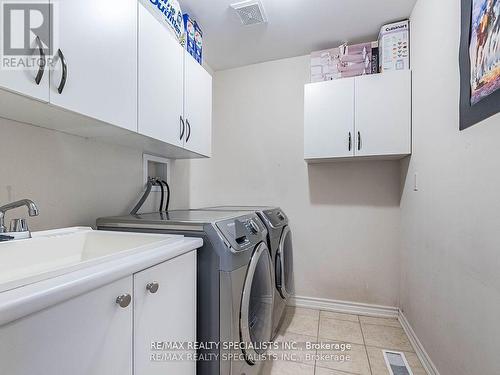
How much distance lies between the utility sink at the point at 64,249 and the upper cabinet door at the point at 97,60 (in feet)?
1.66

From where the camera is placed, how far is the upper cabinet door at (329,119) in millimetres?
2061

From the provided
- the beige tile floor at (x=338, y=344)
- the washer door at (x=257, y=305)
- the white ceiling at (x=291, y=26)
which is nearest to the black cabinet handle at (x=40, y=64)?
the washer door at (x=257, y=305)

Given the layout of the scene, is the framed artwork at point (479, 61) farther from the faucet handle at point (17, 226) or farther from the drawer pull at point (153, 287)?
the faucet handle at point (17, 226)

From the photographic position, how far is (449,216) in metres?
1.29

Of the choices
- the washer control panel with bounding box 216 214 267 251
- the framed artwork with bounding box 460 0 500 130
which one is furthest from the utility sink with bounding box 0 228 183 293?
the framed artwork with bounding box 460 0 500 130

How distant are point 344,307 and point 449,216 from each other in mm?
1435

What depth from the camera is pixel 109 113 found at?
100 centimetres

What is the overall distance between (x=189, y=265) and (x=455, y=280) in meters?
1.29

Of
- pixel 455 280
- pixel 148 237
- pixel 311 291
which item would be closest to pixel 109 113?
pixel 148 237

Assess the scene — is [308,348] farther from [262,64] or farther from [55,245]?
A: [262,64]

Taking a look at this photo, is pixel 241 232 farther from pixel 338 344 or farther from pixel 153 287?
pixel 338 344

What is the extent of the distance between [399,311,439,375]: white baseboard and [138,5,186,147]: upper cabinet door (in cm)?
202

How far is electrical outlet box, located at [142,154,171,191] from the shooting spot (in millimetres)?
1812

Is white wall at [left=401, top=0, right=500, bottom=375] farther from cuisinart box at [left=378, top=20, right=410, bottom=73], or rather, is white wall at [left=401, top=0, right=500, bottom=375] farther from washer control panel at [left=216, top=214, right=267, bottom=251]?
washer control panel at [left=216, top=214, right=267, bottom=251]
